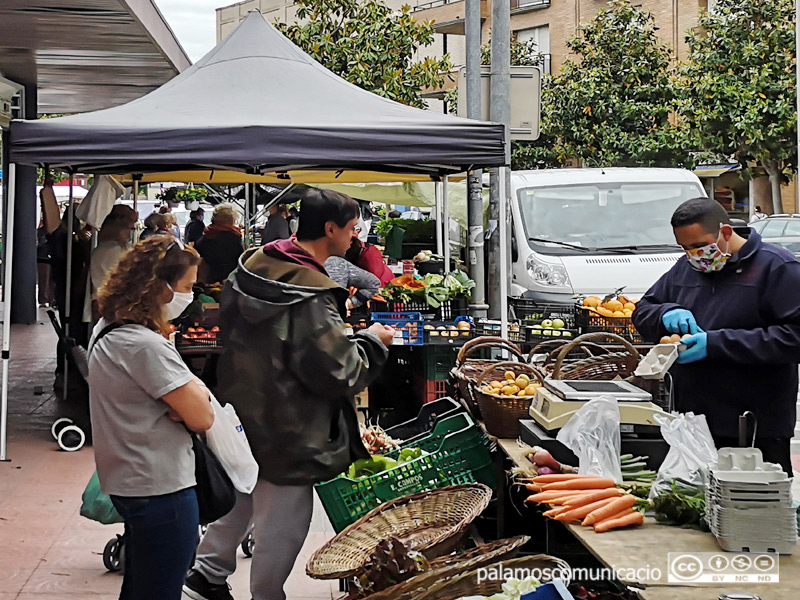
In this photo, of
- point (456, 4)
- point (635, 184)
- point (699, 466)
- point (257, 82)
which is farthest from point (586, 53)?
point (699, 466)

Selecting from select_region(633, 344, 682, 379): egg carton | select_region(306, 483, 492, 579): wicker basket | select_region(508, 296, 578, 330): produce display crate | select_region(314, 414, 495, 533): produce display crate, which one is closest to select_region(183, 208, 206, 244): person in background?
select_region(508, 296, 578, 330): produce display crate

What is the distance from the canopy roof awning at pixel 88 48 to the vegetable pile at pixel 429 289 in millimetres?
3576

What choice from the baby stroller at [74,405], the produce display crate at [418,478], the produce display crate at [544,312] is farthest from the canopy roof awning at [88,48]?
the produce display crate at [418,478]

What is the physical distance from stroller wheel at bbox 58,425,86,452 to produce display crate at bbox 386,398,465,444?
3.49m

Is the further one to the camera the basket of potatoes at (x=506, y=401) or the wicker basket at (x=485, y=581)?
the basket of potatoes at (x=506, y=401)

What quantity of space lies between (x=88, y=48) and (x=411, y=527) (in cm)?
874

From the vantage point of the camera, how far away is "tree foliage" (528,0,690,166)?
3045 centimetres

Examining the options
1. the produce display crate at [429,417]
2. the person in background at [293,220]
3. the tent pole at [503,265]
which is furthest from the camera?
the person in background at [293,220]

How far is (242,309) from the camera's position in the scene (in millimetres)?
4344

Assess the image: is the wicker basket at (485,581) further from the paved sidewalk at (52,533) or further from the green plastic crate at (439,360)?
the green plastic crate at (439,360)

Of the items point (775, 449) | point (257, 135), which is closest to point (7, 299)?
point (257, 135)

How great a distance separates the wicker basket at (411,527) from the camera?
4.16 metres

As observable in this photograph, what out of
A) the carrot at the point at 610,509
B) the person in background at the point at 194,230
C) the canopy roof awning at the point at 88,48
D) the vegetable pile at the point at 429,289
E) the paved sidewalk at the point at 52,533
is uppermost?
the canopy roof awning at the point at 88,48

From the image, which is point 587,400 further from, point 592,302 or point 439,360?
point 592,302
